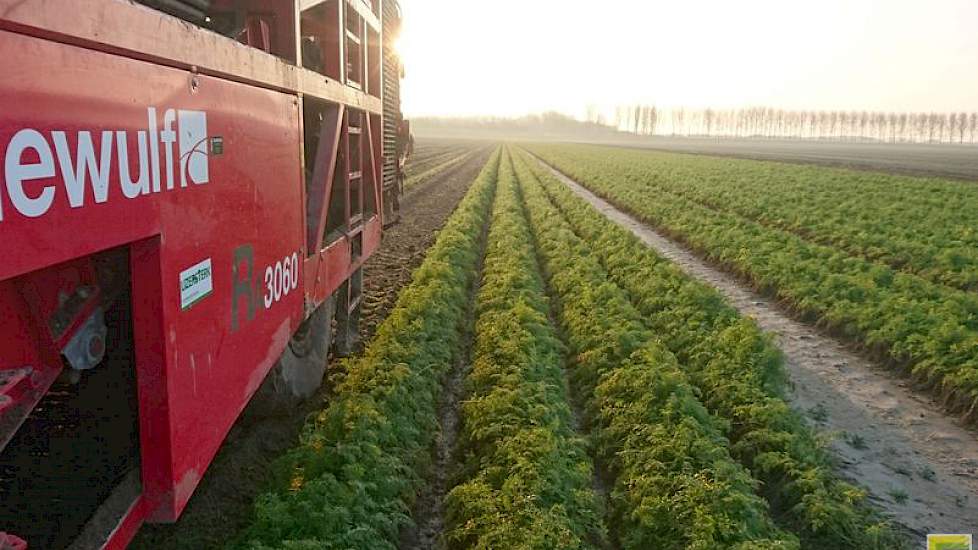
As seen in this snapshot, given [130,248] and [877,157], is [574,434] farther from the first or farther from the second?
[877,157]

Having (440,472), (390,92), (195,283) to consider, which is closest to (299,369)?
(440,472)

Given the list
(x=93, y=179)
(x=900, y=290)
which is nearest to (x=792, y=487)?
(x=93, y=179)

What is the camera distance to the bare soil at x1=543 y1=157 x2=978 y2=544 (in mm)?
5293

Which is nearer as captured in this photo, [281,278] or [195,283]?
[195,283]

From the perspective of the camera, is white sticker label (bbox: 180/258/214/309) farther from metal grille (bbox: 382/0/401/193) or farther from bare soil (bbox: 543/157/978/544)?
metal grille (bbox: 382/0/401/193)

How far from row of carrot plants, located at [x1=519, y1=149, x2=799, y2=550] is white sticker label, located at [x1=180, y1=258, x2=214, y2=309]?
3274 millimetres

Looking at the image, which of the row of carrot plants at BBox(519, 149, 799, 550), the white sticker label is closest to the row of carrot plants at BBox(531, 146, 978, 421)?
the row of carrot plants at BBox(519, 149, 799, 550)

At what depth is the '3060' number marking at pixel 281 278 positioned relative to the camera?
368 cm

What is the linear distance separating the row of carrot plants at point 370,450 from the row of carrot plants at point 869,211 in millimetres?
9437

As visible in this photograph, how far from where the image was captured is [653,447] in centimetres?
546

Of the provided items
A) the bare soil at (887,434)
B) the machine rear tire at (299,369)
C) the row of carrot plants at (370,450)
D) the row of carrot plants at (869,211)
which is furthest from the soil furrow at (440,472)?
the row of carrot plants at (869,211)

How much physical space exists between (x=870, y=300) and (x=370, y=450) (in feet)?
26.3

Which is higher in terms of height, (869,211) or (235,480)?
(869,211)

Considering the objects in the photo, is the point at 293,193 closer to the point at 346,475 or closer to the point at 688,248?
the point at 346,475
